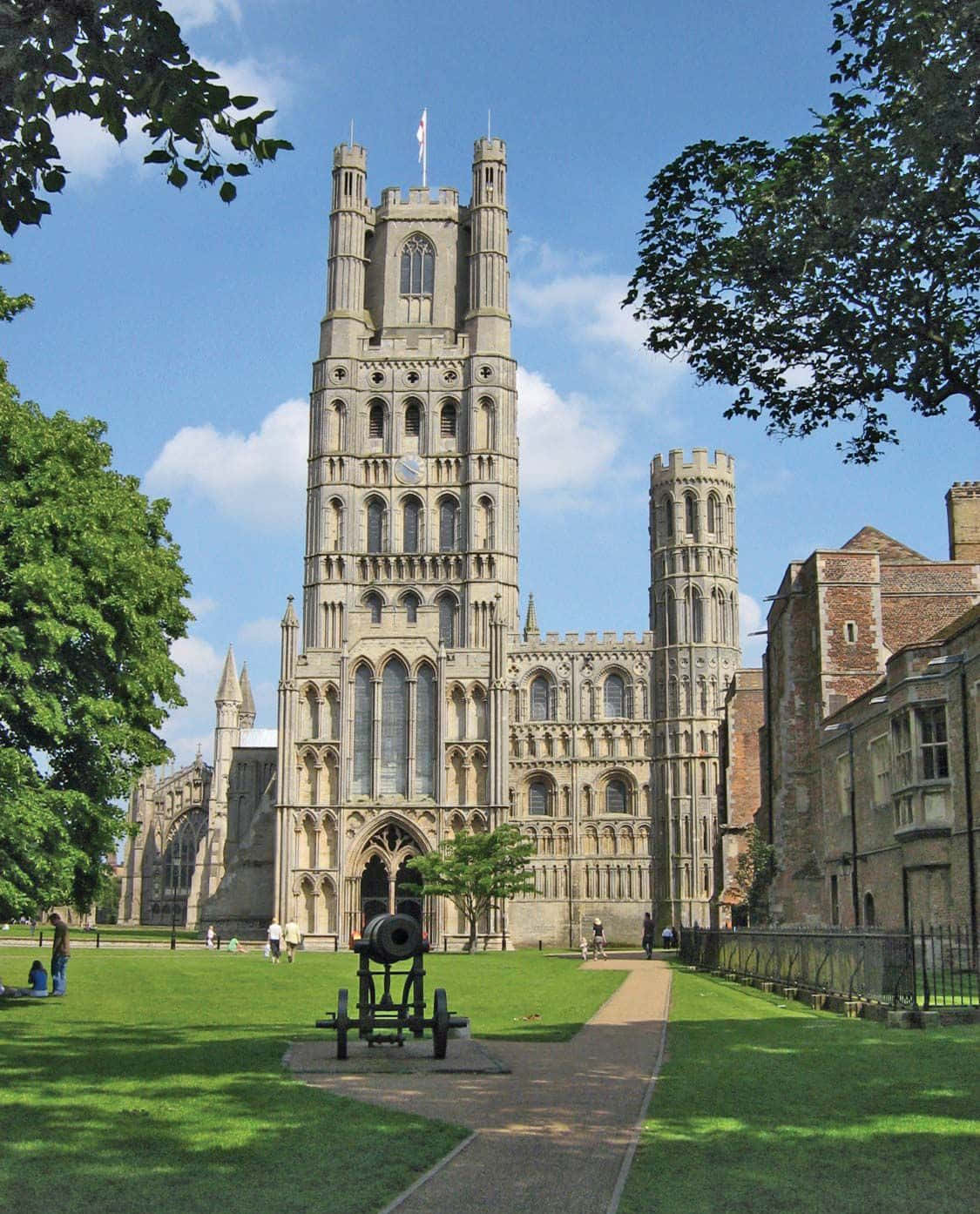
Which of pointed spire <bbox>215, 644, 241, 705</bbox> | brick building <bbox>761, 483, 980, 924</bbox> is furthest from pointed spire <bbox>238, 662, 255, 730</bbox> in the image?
brick building <bbox>761, 483, 980, 924</bbox>

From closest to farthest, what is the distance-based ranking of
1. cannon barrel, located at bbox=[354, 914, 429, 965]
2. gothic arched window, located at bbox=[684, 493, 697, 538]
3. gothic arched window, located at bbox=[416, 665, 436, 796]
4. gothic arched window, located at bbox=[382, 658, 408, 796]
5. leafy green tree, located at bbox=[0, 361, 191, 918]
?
cannon barrel, located at bbox=[354, 914, 429, 965]
leafy green tree, located at bbox=[0, 361, 191, 918]
gothic arched window, located at bbox=[416, 665, 436, 796]
gothic arched window, located at bbox=[382, 658, 408, 796]
gothic arched window, located at bbox=[684, 493, 697, 538]

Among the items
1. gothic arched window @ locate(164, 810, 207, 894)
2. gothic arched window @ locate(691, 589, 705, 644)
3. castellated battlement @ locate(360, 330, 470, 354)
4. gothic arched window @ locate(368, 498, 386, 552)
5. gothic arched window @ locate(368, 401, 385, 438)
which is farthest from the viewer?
gothic arched window @ locate(164, 810, 207, 894)

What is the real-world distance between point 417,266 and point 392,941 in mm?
76726

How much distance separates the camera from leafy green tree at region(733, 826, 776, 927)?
4053cm

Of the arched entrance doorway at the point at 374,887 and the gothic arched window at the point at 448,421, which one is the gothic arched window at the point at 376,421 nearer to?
the gothic arched window at the point at 448,421

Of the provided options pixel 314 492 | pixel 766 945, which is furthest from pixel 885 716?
pixel 314 492

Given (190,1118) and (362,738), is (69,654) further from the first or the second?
(362,738)

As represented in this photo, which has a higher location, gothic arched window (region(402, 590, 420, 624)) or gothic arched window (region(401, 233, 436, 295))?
gothic arched window (region(401, 233, 436, 295))

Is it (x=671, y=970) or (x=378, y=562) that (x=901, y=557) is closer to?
(x=671, y=970)

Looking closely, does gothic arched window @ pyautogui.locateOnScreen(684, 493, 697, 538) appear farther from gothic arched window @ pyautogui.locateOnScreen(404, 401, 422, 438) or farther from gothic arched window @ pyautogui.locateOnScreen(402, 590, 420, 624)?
gothic arched window @ pyautogui.locateOnScreen(402, 590, 420, 624)

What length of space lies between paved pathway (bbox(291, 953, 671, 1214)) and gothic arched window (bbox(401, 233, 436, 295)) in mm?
72805

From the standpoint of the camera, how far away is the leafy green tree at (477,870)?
61562mm

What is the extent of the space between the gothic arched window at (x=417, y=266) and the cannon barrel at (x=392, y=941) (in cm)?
7519

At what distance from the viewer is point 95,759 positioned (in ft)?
77.9
